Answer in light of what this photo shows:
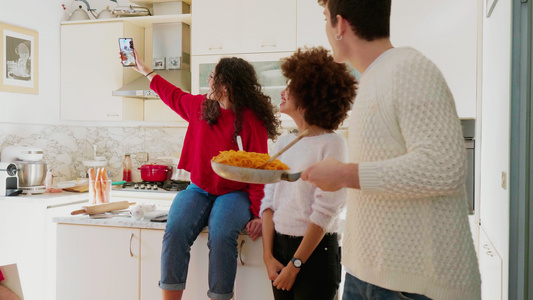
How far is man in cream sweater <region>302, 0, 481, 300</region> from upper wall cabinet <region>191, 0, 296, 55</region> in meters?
2.73

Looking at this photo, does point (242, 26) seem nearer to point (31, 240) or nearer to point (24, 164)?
point (24, 164)

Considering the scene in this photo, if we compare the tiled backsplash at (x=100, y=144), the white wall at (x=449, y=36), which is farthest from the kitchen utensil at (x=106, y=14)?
the white wall at (x=449, y=36)

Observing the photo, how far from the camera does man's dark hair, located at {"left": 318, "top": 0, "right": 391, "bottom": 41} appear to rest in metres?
1.07

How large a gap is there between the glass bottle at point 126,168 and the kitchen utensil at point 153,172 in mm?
334

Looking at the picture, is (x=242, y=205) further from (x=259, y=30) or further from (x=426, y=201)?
(x=259, y=30)

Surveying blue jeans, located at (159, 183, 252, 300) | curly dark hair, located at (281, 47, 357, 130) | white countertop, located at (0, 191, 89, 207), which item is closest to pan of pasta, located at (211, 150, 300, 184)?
curly dark hair, located at (281, 47, 357, 130)

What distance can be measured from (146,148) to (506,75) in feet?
10.7

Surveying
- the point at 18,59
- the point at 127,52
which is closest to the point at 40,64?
the point at 18,59

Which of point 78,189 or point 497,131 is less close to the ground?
point 497,131

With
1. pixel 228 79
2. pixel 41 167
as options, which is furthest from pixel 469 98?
pixel 41 167

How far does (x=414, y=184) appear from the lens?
923mm

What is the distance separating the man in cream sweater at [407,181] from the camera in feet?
3.05

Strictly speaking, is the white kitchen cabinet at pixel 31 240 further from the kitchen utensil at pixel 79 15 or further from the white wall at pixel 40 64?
the kitchen utensil at pixel 79 15

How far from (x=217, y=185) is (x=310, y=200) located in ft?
1.99
